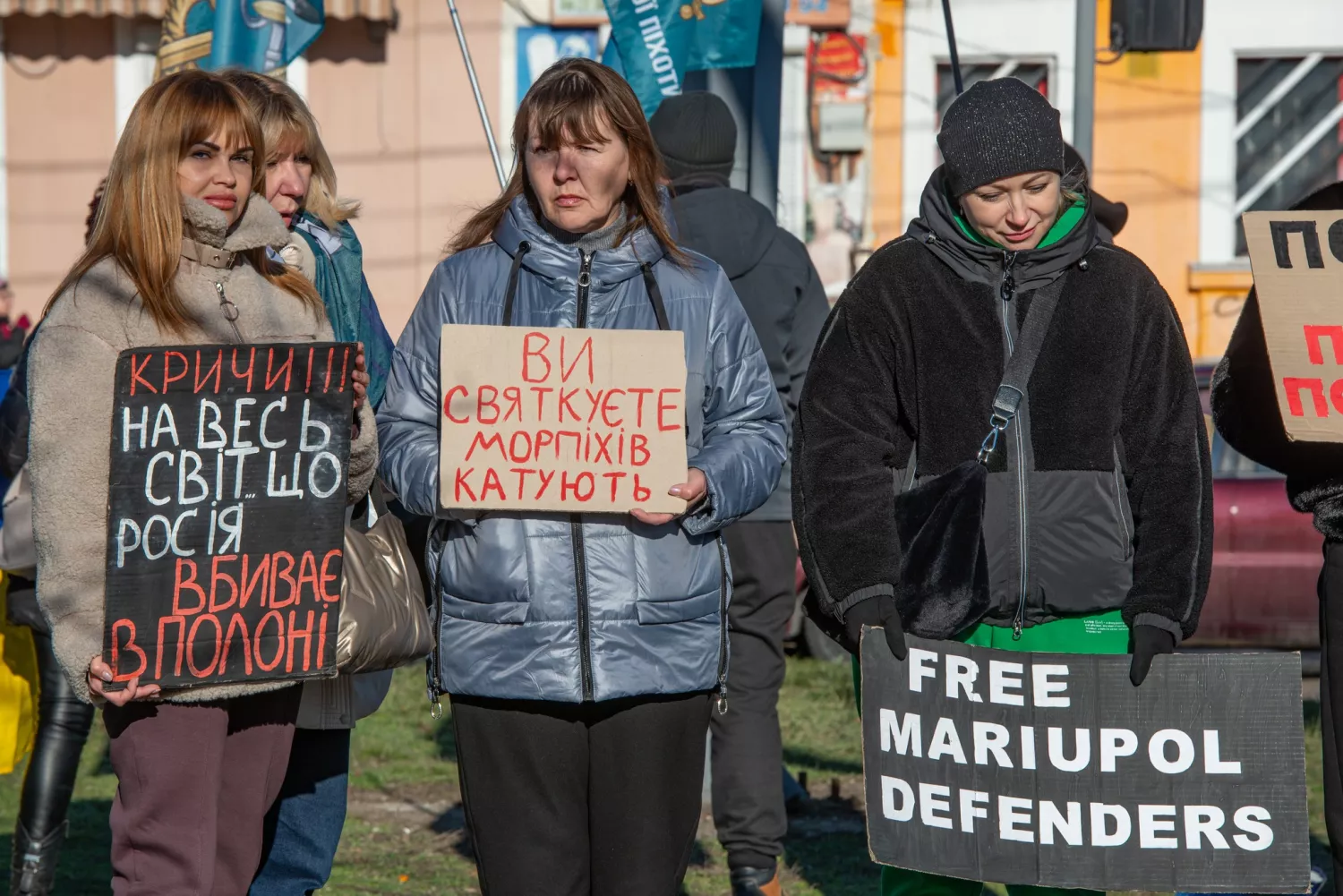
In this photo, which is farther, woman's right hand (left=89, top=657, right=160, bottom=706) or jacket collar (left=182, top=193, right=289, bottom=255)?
jacket collar (left=182, top=193, right=289, bottom=255)

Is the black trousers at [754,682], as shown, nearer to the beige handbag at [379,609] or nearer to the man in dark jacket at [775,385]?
the man in dark jacket at [775,385]

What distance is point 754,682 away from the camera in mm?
5254

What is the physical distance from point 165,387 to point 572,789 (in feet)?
3.61

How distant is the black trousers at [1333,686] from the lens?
3.67 meters

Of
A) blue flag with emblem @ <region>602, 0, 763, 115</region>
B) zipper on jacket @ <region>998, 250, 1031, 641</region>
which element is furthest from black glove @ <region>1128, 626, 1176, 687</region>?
blue flag with emblem @ <region>602, 0, 763, 115</region>

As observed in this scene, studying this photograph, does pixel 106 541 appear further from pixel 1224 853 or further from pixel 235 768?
pixel 1224 853

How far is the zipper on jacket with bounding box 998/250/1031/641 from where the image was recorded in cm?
333

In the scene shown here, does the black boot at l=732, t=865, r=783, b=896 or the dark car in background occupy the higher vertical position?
the dark car in background

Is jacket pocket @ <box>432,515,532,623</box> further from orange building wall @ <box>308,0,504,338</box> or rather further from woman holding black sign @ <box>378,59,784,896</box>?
orange building wall @ <box>308,0,504,338</box>

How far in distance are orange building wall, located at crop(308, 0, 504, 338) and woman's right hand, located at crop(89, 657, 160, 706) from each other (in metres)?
10.7

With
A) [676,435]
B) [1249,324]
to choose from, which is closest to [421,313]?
[676,435]

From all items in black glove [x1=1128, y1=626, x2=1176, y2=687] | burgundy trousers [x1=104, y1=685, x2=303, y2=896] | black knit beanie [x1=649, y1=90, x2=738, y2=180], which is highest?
black knit beanie [x1=649, y1=90, x2=738, y2=180]

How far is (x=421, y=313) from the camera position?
3508mm

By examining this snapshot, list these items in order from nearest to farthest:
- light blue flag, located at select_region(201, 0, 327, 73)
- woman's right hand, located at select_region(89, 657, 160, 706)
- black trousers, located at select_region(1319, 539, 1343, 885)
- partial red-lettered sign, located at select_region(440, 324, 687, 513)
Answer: woman's right hand, located at select_region(89, 657, 160, 706)
partial red-lettered sign, located at select_region(440, 324, 687, 513)
black trousers, located at select_region(1319, 539, 1343, 885)
light blue flag, located at select_region(201, 0, 327, 73)
